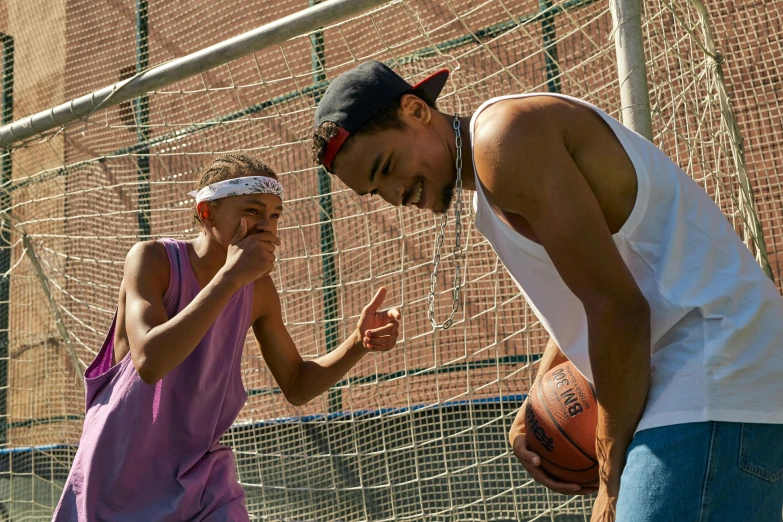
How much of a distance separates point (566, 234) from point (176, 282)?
1.62 metres

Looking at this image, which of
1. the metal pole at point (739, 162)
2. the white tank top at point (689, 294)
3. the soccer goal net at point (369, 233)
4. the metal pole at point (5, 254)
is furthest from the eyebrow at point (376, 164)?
the metal pole at point (5, 254)

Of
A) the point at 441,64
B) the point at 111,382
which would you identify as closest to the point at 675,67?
the point at 441,64

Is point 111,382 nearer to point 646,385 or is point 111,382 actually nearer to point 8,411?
point 646,385

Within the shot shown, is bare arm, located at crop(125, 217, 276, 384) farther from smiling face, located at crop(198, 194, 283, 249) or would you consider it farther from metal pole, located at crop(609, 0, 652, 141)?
metal pole, located at crop(609, 0, 652, 141)

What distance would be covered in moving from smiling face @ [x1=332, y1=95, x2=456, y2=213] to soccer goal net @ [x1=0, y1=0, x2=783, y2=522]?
1722 mm

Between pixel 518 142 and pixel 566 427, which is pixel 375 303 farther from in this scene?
pixel 518 142

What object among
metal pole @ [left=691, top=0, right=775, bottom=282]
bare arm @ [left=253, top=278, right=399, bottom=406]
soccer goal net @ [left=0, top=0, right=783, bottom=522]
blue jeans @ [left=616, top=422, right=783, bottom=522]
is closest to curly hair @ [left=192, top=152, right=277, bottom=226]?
bare arm @ [left=253, top=278, right=399, bottom=406]

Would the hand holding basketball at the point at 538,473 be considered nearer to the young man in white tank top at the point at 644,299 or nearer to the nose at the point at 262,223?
the young man in white tank top at the point at 644,299

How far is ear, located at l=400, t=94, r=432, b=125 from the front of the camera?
202 cm

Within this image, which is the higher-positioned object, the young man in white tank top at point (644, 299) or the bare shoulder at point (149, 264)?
the bare shoulder at point (149, 264)

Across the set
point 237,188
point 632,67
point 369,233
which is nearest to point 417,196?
point 237,188

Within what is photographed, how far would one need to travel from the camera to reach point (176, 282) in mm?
2812

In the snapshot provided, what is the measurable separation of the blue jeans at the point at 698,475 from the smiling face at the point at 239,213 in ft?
5.31

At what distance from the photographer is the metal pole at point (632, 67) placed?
284 cm
